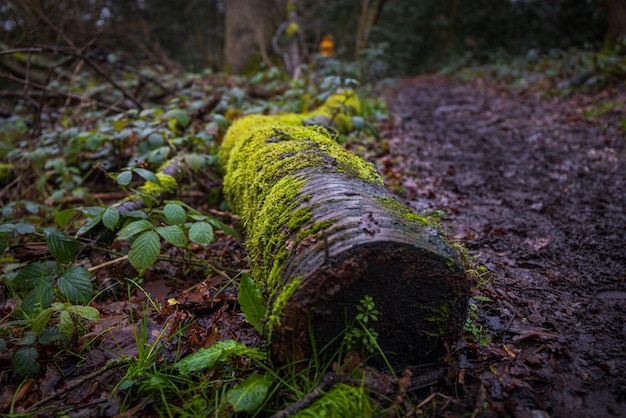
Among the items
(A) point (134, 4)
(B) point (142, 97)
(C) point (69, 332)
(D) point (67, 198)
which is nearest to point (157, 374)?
(C) point (69, 332)

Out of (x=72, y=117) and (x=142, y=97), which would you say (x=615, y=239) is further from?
(x=142, y=97)

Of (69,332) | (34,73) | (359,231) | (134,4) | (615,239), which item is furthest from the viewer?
(134,4)

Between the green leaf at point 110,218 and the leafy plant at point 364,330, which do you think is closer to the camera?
the leafy plant at point 364,330

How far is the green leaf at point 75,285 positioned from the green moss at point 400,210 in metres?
1.60

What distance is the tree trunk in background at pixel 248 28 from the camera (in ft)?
29.7

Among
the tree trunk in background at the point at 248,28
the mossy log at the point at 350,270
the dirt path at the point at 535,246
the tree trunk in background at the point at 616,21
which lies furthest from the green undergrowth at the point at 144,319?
the tree trunk in background at the point at 616,21

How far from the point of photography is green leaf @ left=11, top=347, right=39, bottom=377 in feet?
5.72

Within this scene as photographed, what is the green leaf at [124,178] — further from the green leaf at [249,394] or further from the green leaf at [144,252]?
the green leaf at [249,394]

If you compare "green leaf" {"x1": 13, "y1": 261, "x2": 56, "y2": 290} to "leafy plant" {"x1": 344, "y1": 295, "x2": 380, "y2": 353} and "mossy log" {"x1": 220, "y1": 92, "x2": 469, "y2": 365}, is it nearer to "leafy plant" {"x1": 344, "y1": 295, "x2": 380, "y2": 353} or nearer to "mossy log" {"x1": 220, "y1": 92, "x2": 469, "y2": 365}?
"mossy log" {"x1": 220, "y1": 92, "x2": 469, "y2": 365}

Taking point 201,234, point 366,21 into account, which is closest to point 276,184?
point 201,234

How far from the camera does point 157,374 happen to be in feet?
5.54

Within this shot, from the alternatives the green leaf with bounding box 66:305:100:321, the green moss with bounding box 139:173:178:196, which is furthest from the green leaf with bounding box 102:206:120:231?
the green moss with bounding box 139:173:178:196

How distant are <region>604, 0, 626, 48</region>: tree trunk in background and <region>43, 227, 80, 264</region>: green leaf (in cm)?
1126

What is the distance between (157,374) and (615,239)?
312 centimetres
